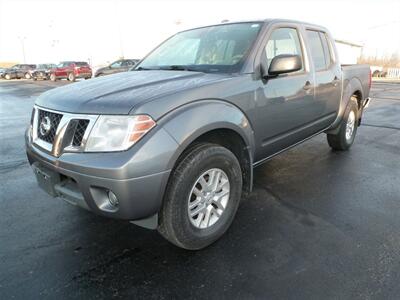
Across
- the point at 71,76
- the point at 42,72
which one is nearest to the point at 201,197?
the point at 71,76

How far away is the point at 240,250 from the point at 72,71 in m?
28.7

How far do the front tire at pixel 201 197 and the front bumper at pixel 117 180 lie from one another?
0.48 feet

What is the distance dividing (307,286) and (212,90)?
160cm

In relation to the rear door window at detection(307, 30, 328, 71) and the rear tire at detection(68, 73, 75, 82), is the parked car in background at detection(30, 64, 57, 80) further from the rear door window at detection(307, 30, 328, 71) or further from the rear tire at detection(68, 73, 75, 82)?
the rear door window at detection(307, 30, 328, 71)

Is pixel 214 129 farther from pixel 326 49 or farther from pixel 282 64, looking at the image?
pixel 326 49

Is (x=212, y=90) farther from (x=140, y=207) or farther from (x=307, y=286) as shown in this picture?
(x=307, y=286)

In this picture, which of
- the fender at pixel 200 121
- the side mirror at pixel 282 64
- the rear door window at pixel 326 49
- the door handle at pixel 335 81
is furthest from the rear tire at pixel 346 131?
the fender at pixel 200 121

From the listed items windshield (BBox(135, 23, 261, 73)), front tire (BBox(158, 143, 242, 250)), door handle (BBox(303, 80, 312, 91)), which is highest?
windshield (BBox(135, 23, 261, 73))

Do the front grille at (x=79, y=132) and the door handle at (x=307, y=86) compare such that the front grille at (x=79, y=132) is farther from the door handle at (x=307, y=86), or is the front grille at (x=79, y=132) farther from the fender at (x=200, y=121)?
the door handle at (x=307, y=86)

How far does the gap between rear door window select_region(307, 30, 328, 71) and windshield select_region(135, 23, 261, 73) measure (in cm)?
105

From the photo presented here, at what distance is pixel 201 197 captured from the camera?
268cm

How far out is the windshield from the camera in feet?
10.4

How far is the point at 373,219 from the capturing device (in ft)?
10.5

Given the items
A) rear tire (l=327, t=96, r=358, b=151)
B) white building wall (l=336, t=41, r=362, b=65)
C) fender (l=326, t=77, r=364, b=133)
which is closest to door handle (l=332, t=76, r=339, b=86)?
fender (l=326, t=77, r=364, b=133)
